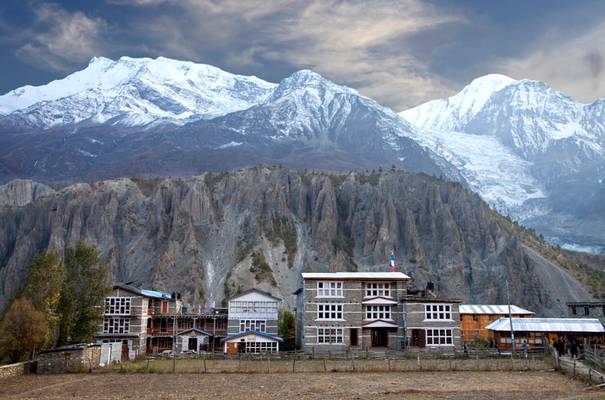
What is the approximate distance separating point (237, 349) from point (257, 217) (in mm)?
89011

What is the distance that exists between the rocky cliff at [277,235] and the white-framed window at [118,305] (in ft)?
174

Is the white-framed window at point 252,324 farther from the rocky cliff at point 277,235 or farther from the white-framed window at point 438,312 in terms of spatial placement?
the rocky cliff at point 277,235

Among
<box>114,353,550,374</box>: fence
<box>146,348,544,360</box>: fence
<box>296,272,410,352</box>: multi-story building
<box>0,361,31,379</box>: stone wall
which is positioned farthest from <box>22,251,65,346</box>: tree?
<box>296,272,410,352</box>: multi-story building

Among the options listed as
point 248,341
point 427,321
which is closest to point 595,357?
point 427,321

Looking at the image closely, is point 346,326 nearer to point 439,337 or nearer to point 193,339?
point 439,337

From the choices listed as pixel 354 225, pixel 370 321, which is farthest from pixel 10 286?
pixel 370 321

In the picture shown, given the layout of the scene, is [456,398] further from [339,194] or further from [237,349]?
[339,194]

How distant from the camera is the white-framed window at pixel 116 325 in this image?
82.1 m

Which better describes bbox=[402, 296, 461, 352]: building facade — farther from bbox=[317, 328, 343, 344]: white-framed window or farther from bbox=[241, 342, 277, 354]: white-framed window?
bbox=[241, 342, 277, 354]: white-framed window

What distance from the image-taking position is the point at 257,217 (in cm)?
16362

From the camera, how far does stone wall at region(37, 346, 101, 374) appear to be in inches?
2018

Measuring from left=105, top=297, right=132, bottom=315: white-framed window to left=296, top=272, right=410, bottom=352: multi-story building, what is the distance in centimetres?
2374

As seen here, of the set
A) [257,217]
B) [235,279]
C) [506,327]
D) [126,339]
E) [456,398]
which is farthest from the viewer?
[257,217]

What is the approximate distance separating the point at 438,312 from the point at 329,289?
12.7 m
